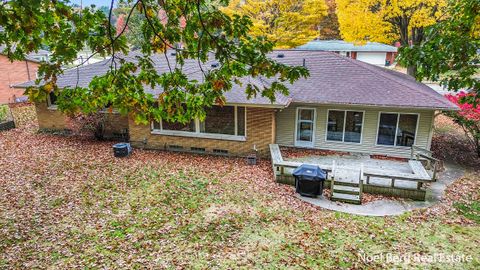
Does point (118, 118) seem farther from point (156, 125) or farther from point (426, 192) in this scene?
point (426, 192)

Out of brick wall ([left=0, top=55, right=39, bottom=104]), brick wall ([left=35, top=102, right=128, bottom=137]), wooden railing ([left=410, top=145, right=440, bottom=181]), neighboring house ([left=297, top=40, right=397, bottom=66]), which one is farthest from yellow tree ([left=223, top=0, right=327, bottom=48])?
neighboring house ([left=297, top=40, right=397, bottom=66])

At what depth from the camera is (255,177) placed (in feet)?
39.1

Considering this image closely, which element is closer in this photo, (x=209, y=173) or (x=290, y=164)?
(x=290, y=164)

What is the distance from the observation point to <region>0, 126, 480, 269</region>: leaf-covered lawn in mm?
7203

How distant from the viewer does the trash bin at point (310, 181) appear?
10.1m

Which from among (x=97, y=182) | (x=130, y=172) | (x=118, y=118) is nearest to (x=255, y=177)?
(x=130, y=172)

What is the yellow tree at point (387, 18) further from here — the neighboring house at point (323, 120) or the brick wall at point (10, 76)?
the brick wall at point (10, 76)

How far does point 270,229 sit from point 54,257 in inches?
206

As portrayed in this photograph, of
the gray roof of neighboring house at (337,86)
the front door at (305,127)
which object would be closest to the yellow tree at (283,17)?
the gray roof of neighboring house at (337,86)

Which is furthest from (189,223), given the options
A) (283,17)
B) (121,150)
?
(283,17)

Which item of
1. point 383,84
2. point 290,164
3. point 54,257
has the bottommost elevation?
point 54,257

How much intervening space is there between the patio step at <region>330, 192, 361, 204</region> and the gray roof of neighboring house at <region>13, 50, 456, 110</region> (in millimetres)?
4135

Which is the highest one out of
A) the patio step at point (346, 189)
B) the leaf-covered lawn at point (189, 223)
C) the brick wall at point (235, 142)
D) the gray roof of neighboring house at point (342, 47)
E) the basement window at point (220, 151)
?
the gray roof of neighboring house at point (342, 47)

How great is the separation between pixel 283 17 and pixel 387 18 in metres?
7.15
